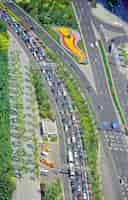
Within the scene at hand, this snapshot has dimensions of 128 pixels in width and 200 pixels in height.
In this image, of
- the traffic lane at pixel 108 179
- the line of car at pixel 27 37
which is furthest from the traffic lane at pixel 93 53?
the traffic lane at pixel 108 179

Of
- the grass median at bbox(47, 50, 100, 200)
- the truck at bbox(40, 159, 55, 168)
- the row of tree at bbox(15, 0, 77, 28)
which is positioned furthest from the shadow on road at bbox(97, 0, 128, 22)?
the truck at bbox(40, 159, 55, 168)

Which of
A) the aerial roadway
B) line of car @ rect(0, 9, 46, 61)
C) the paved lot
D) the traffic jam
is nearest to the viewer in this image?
the paved lot

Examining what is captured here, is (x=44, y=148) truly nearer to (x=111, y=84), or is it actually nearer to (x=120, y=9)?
(x=111, y=84)

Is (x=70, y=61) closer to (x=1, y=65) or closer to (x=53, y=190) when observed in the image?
(x=1, y=65)

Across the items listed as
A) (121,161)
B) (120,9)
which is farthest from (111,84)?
(120,9)

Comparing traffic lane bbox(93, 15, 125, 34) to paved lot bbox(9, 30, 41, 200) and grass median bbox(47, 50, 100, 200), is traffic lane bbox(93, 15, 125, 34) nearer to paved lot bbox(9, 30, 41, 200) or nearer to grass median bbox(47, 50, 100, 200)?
grass median bbox(47, 50, 100, 200)

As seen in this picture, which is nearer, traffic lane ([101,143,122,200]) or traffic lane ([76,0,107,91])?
traffic lane ([101,143,122,200])

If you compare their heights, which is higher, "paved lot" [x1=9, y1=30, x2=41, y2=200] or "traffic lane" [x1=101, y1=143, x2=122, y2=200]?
"paved lot" [x1=9, y1=30, x2=41, y2=200]

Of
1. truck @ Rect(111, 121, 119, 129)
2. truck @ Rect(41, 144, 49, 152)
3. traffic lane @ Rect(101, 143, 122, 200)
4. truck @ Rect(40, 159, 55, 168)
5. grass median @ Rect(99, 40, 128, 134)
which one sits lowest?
traffic lane @ Rect(101, 143, 122, 200)
